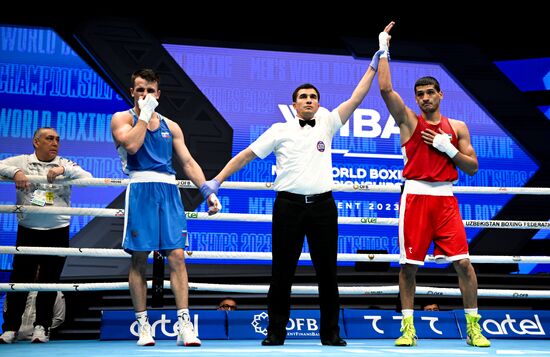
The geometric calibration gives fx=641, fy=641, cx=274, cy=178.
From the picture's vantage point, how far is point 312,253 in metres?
3.65

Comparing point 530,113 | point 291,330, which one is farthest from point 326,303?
point 530,113

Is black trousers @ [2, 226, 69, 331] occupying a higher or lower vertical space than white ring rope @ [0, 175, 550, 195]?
lower

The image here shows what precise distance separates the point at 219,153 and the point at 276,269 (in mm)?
3548

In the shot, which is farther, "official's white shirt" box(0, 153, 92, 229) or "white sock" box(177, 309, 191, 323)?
"official's white shirt" box(0, 153, 92, 229)

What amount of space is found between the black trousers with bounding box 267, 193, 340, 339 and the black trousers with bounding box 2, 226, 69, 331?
1.66 meters

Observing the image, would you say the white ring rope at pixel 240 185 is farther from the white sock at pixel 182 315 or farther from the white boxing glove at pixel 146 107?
the white sock at pixel 182 315

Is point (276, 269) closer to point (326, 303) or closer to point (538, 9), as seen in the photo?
point (326, 303)

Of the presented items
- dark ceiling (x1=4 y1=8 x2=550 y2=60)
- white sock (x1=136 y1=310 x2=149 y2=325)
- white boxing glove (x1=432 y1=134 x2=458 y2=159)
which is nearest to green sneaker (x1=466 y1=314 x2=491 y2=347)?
white boxing glove (x1=432 y1=134 x2=458 y2=159)

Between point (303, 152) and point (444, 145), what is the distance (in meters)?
0.85

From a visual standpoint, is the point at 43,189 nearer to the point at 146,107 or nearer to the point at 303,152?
the point at 146,107

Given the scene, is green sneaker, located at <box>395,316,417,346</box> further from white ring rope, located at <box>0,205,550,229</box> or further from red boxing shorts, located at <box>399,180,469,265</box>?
white ring rope, located at <box>0,205,550,229</box>

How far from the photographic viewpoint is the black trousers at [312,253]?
11.8 feet

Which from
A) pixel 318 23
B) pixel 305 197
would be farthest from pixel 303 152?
pixel 318 23

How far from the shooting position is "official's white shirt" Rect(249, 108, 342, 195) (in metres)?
3.62
